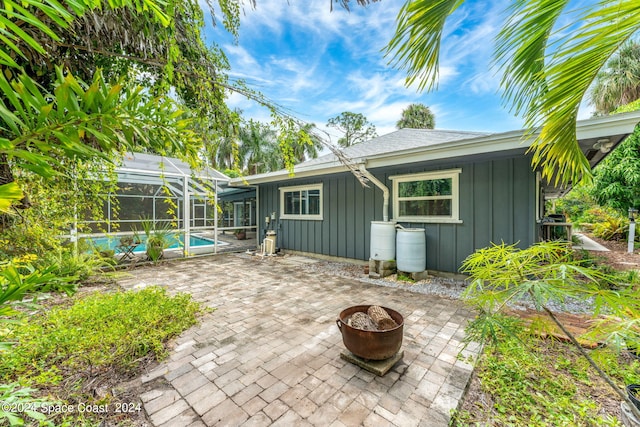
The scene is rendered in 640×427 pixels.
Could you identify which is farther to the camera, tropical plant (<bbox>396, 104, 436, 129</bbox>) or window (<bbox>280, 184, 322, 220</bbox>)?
tropical plant (<bbox>396, 104, 436, 129</bbox>)

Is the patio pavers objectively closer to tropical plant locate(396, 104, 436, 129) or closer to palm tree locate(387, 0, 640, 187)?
palm tree locate(387, 0, 640, 187)

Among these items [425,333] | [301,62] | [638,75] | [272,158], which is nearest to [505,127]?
[425,333]

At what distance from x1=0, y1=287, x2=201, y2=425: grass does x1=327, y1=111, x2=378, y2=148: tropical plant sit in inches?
809

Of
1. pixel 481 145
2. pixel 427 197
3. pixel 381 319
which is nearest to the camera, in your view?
pixel 381 319

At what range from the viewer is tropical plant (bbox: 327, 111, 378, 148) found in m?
21.6

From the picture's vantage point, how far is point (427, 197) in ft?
16.9

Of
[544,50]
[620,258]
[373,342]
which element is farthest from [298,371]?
[620,258]

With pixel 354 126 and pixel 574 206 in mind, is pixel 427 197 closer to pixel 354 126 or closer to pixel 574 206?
pixel 574 206

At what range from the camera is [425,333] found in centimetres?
274

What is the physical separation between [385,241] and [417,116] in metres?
15.6

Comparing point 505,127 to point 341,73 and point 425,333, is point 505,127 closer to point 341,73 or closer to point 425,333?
point 425,333

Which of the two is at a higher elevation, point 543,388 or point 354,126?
point 354,126

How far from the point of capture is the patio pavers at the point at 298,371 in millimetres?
1661

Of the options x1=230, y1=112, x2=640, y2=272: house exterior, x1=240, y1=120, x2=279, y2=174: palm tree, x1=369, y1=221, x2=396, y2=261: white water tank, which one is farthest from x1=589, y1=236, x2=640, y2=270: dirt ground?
x1=240, y1=120, x2=279, y2=174: palm tree
